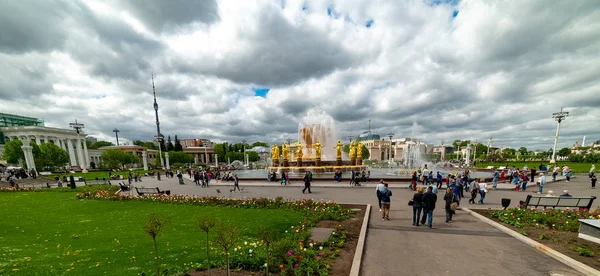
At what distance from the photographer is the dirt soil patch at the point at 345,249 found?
16.4ft

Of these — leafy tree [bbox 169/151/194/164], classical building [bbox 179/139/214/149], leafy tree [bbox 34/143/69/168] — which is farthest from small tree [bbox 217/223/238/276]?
classical building [bbox 179/139/214/149]

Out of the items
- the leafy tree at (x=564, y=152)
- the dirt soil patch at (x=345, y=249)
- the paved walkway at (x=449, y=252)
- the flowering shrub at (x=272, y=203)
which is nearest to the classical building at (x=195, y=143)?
the flowering shrub at (x=272, y=203)

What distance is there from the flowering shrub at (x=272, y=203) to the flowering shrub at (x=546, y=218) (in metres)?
6.30

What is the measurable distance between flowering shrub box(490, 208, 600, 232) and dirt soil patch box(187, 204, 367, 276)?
5723 millimetres

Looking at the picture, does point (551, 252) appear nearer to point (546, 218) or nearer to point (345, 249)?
point (546, 218)

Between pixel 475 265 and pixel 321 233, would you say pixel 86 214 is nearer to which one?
pixel 321 233

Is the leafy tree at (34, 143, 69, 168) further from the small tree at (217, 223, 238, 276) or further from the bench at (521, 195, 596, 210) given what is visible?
the bench at (521, 195, 596, 210)

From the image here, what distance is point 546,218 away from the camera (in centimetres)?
824

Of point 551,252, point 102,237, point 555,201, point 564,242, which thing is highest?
point 102,237

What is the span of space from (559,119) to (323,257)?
65.4 m

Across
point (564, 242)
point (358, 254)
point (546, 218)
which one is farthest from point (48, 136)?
point (546, 218)

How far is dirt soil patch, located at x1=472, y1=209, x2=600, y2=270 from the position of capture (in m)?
5.58

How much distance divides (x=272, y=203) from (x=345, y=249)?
20.1ft

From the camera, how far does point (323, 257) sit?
5.63 m
